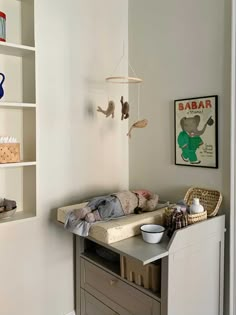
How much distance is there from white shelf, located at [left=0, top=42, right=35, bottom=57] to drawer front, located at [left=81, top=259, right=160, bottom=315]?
52.4 inches

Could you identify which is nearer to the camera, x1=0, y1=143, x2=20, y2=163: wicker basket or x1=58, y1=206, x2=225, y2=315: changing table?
x1=58, y1=206, x2=225, y2=315: changing table

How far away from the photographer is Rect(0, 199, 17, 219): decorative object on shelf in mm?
1717

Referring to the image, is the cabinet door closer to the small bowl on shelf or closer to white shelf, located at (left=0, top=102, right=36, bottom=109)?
the small bowl on shelf

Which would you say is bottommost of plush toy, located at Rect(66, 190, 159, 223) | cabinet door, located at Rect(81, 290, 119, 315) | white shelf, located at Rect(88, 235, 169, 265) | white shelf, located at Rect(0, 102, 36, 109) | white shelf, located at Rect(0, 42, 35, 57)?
cabinet door, located at Rect(81, 290, 119, 315)

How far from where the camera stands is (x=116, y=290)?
65.7 inches

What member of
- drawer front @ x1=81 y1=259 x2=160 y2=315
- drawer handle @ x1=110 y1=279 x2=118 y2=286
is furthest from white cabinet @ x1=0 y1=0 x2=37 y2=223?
drawer handle @ x1=110 y1=279 x2=118 y2=286

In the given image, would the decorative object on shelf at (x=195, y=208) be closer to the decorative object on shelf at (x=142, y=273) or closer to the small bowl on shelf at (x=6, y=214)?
the decorative object on shelf at (x=142, y=273)

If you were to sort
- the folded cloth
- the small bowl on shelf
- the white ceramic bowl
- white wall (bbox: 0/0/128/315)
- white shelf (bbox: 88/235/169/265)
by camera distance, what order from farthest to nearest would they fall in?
white wall (bbox: 0/0/128/315) → the small bowl on shelf → the folded cloth → the white ceramic bowl → white shelf (bbox: 88/235/169/265)

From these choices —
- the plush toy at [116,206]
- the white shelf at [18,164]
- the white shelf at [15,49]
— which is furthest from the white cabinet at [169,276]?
the white shelf at [15,49]

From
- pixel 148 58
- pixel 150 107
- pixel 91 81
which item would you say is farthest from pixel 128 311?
pixel 148 58

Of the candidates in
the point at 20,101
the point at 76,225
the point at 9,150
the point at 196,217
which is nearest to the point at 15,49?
the point at 20,101

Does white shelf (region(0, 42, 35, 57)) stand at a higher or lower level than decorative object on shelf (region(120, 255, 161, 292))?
higher

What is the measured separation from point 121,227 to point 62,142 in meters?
0.75

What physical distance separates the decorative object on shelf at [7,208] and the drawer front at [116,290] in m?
0.55
